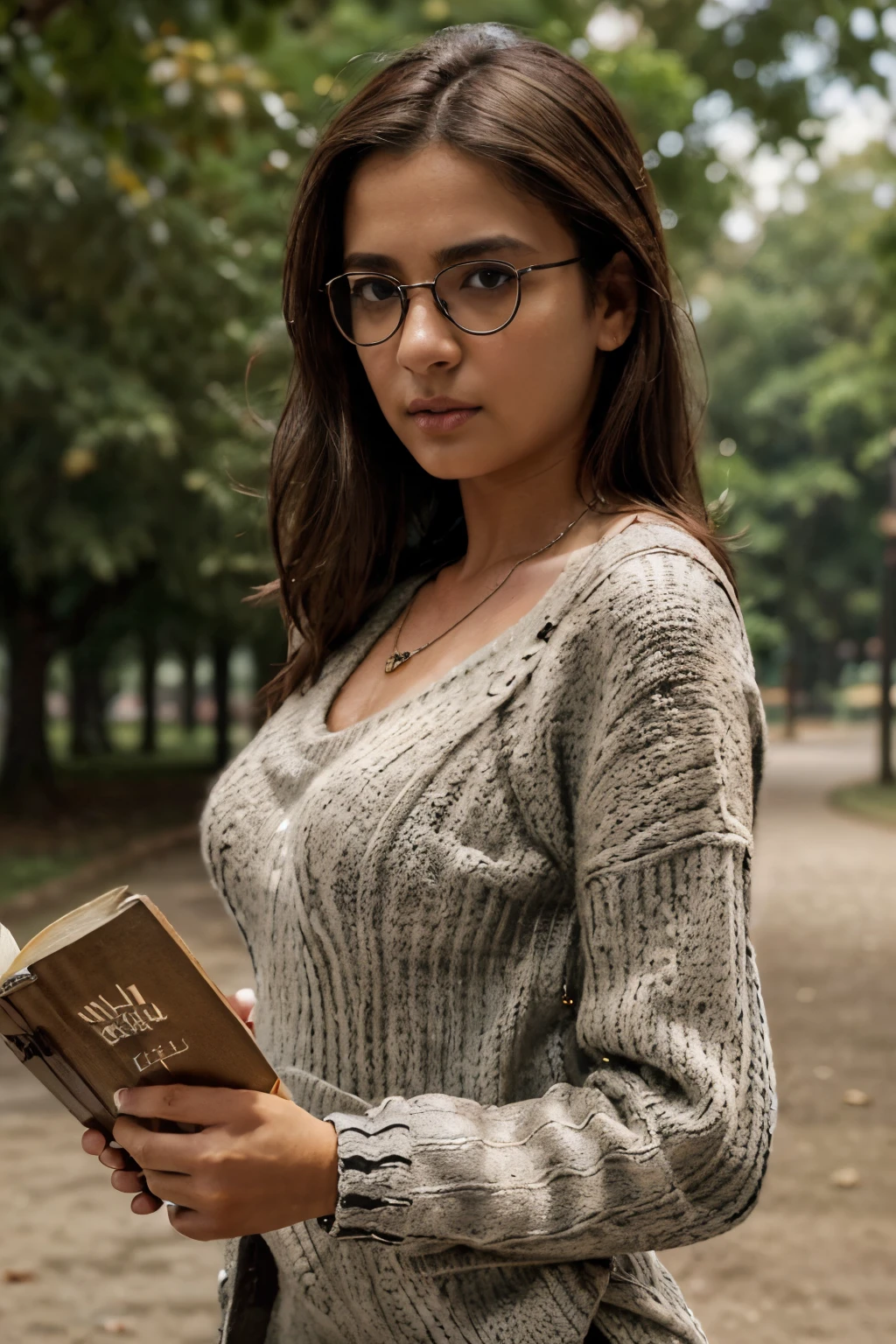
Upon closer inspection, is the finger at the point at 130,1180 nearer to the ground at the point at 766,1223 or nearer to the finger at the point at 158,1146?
the finger at the point at 158,1146

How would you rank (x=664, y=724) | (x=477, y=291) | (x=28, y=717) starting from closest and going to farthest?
(x=664, y=724), (x=477, y=291), (x=28, y=717)

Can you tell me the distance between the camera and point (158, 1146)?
145 cm

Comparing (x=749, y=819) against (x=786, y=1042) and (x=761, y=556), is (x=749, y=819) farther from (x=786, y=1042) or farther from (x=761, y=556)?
(x=761, y=556)

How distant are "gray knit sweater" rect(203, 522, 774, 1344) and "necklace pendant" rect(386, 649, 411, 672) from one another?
0.60 ft

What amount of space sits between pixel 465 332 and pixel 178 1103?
33.8 inches

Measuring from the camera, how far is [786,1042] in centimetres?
788

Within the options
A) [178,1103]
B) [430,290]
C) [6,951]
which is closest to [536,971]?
[178,1103]

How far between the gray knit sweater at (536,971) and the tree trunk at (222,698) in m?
22.1

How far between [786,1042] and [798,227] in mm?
36328

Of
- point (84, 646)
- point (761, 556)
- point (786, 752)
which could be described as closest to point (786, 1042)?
point (84, 646)

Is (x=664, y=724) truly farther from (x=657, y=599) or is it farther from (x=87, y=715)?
(x=87, y=715)

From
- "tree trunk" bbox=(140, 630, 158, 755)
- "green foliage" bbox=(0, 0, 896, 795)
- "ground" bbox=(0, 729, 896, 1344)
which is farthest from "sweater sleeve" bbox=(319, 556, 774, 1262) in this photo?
"tree trunk" bbox=(140, 630, 158, 755)

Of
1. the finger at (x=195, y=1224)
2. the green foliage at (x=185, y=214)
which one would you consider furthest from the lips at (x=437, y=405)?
the green foliage at (x=185, y=214)

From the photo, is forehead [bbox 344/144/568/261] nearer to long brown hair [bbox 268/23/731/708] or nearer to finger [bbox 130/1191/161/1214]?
long brown hair [bbox 268/23/731/708]
